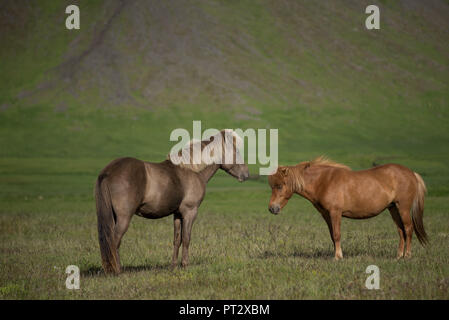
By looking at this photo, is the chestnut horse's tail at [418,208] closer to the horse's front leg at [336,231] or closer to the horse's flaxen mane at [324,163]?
the horse's flaxen mane at [324,163]

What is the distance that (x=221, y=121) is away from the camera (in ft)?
358

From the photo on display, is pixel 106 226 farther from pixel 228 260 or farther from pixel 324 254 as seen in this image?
pixel 324 254

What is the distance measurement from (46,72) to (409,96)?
83.4 meters

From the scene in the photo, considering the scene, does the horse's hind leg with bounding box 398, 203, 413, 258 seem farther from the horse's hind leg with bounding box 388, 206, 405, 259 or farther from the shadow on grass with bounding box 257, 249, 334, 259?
the shadow on grass with bounding box 257, 249, 334, 259

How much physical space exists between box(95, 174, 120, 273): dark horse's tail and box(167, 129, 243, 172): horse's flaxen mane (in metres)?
1.81

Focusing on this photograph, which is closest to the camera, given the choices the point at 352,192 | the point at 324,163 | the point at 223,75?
the point at 352,192

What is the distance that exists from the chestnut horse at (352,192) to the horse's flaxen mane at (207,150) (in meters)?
1.21

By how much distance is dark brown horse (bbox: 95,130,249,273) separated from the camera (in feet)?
33.4

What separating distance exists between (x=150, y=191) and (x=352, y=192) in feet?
14.5

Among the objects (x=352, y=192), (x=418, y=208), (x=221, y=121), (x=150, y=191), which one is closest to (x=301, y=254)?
(x=352, y=192)

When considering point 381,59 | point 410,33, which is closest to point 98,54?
point 381,59

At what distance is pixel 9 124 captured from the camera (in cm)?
10488

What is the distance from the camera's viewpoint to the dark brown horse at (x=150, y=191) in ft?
33.4
